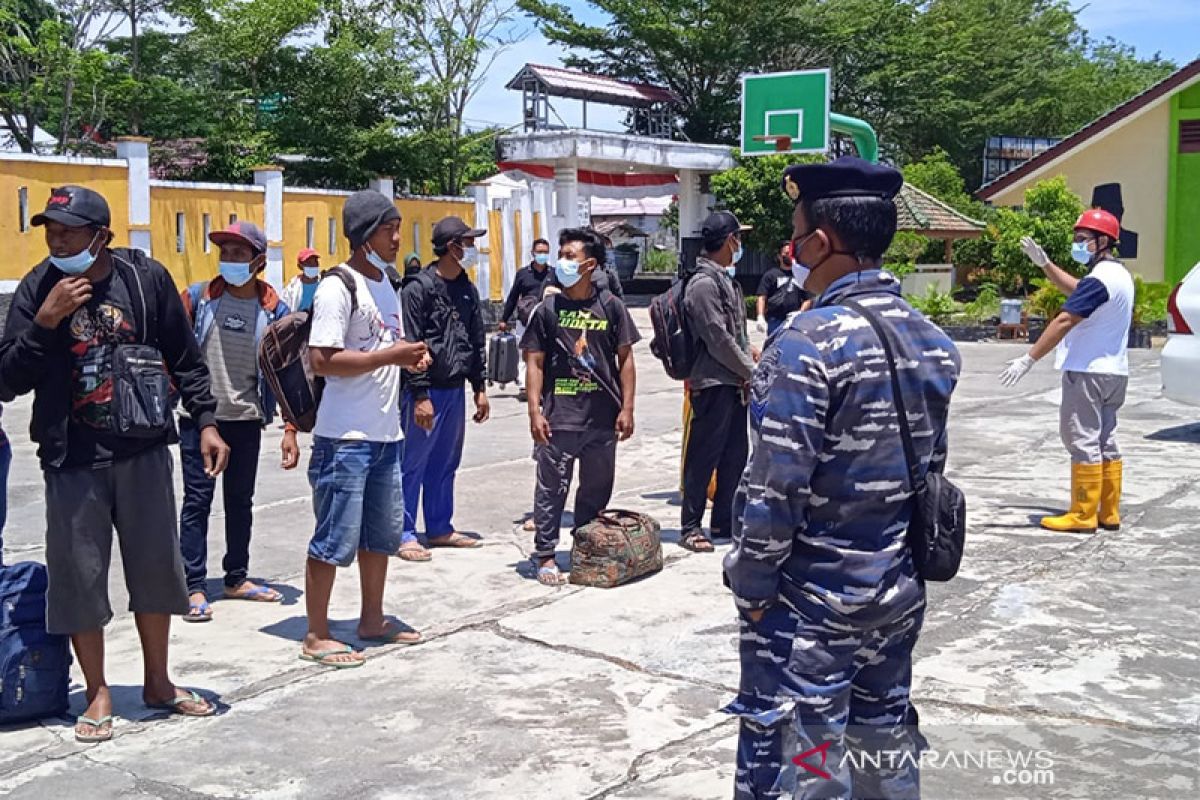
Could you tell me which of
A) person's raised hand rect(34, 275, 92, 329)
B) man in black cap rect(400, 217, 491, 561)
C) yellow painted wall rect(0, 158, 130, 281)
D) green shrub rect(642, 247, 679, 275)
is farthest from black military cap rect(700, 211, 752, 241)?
green shrub rect(642, 247, 679, 275)

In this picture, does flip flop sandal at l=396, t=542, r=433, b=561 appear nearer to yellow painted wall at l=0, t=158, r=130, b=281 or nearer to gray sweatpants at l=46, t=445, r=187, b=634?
gray sweatpants at l=46, t=445, r=187, b=634

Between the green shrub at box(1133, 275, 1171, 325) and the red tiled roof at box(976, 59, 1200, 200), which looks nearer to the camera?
the green shrub at box(1133, 275, 1171, 325)

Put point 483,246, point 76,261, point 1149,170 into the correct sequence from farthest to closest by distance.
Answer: point 1149,170 → point 483,246 → point 76,261

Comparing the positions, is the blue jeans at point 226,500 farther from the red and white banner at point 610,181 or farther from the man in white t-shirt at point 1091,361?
the red and white banner at point 610,181

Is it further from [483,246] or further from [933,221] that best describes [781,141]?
[933,221]

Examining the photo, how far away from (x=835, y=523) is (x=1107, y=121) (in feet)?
87.6

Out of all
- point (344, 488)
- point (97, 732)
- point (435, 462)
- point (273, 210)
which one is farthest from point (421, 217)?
point (97, 732)

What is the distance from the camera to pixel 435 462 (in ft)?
25.2

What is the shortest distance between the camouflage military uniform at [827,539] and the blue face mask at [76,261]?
8.86 ft

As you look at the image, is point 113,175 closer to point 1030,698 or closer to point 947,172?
point 1030,698

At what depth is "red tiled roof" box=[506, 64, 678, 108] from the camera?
3531 centimetres

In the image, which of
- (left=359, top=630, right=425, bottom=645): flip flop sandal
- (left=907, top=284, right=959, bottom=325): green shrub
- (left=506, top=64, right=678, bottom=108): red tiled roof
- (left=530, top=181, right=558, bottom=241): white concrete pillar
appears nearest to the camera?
(left=359, top=630, right=425, bottom=645): flip flop sandal

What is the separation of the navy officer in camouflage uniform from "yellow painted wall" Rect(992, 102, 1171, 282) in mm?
26518

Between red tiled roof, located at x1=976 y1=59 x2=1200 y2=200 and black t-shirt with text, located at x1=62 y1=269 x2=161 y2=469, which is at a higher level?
red tiled roof, located at x1=976 y1=59 x2=1200 y2=200
